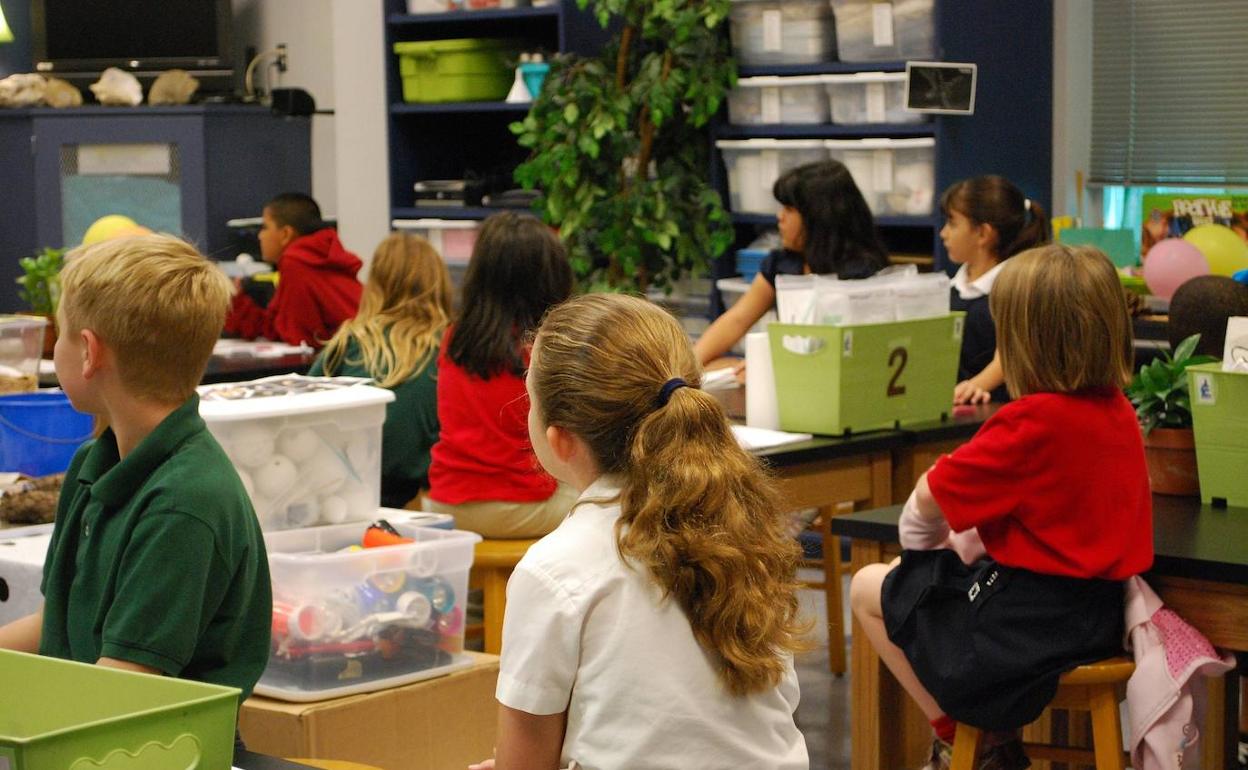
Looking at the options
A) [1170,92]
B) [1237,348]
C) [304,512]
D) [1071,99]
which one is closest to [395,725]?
[304,512]

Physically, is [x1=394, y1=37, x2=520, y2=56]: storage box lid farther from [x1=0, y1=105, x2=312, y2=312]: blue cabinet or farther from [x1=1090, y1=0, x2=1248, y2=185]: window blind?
[x1=1090, y1=0, x2=1248, y2=185]: window blind

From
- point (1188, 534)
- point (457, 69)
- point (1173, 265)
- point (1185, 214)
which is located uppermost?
point (457, 69)

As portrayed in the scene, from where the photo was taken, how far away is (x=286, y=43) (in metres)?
7.75

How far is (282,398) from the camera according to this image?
2.62 meters

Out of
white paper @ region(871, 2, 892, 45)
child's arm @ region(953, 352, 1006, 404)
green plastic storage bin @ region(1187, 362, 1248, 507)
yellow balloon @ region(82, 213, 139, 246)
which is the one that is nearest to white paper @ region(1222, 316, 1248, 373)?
green plastic storage bin @ region(1187, 362, 1248, 507)

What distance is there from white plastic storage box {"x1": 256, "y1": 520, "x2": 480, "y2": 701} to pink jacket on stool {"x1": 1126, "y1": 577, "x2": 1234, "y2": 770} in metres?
1.02

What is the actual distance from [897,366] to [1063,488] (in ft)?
3.62

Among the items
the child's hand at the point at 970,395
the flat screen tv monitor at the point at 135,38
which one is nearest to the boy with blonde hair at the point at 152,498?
the child's hand at the point at 970,395

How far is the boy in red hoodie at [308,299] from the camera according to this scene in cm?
512

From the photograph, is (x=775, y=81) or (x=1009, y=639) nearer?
(x=1009, y=639)

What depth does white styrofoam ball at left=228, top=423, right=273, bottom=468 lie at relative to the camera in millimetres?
2572

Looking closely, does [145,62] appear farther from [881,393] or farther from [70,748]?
[70,748]

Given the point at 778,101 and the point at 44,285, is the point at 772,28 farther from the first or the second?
the point at 44,285

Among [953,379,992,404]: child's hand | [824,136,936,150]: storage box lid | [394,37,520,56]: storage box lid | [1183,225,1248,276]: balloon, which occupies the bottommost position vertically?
[953,379,992,404]: child's hand
